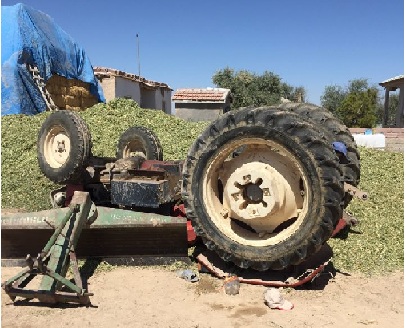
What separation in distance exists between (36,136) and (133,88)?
1393 cm

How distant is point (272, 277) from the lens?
3770 millimetres

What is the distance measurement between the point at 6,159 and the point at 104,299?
5.28 metres

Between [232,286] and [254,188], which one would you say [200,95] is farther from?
[232,286]

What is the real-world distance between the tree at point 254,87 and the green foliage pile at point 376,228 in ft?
95.3

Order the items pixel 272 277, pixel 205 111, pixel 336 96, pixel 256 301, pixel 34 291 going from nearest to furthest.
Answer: pixel 34 291, pixel 256 301, pixel 272 277, pixel 205 111, pixel 336 96

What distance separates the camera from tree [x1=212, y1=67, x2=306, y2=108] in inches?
1451

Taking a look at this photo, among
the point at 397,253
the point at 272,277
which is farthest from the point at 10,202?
the point at 397,253

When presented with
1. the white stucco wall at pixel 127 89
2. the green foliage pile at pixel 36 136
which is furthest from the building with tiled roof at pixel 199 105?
the green foliage pile at pixel 36 136

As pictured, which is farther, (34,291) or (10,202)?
(10,202)

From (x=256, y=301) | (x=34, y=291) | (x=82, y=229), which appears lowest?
(x=256, y=301)

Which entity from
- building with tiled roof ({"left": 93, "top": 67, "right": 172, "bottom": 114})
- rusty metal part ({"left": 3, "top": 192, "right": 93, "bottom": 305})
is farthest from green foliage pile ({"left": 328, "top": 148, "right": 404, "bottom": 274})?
building with tiled roof ({"left": 93, "top": 67, "right": 172, "bottom": 114})

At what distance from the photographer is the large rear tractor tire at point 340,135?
181 inches

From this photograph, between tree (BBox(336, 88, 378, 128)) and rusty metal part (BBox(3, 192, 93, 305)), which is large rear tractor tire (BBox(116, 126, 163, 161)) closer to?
rusty metal part (BBox(3, 192, 93, 305))

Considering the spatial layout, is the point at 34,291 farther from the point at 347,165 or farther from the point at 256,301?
the point at 347,165
